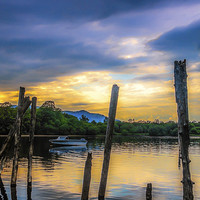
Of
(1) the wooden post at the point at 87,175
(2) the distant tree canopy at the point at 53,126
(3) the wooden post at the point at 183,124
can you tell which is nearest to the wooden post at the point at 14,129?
(1) the wooden post at the point at 87,175

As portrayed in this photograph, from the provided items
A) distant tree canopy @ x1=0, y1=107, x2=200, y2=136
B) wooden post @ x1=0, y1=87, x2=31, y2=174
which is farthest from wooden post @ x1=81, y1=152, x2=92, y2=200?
distant tree canopy @ x1=0, y1=107, x2=200, y2=136

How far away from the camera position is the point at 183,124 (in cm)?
1135

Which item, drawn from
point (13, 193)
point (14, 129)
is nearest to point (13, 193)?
point (13, 193)

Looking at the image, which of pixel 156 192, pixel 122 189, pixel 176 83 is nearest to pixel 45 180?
pixel 122 189

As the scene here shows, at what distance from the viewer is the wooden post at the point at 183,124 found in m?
11.2

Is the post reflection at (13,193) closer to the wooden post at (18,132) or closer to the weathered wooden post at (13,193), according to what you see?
the weathered wooden post at (13,193)

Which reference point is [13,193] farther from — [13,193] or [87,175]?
[87,175]

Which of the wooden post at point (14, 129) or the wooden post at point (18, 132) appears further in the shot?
the wooden post at point (18, 132)

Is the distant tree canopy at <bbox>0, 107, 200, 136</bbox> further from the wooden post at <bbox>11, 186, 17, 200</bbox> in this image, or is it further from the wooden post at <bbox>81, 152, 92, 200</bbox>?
the wooden post at <bbox>81, 152, 92, 200</bbox>

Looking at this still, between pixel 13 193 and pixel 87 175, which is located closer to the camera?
pixel 87 175

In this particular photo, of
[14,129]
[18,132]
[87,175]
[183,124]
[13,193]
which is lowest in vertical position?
[13,193]

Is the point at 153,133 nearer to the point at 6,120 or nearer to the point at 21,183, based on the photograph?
the point at 6,120

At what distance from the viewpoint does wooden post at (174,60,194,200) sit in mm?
11227

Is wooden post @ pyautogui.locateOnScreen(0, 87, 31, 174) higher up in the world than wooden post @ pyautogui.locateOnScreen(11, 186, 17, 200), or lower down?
higher up
